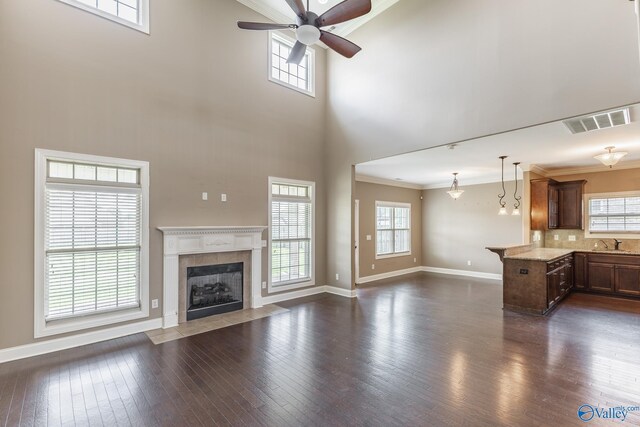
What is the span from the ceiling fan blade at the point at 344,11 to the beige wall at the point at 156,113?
2.47 metres

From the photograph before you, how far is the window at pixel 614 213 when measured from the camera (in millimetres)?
6395

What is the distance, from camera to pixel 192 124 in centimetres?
491

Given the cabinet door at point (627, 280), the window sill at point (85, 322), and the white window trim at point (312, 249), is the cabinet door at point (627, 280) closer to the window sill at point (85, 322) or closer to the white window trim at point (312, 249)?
the white window trim at point (312, 249)

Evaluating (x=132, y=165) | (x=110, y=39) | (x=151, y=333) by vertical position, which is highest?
(x=110, y=39)

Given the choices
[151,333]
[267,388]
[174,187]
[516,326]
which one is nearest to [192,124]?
[174,187]

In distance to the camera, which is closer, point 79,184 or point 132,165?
point 79,184

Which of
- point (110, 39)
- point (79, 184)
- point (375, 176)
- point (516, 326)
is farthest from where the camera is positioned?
point (375, 176)

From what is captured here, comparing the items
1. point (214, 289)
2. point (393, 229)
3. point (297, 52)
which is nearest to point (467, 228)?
point (393, 229)

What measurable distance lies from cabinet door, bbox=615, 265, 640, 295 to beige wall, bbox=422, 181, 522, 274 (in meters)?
1.99

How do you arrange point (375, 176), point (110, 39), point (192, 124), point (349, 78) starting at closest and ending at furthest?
point (110, 39)
point (192, 124)
point (349, 78)
point (375, 176)

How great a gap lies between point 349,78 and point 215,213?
397 centimetres

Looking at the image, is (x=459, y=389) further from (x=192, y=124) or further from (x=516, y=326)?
(x=192, y=124)

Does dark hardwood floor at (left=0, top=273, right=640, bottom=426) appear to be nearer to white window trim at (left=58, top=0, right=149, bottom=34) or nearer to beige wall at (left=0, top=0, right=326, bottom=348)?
beige wall at (left=0, top=0, right=326, bottom=348)

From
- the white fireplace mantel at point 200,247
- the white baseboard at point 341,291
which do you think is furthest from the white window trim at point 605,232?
the white fireplace mantel at point 200,247
